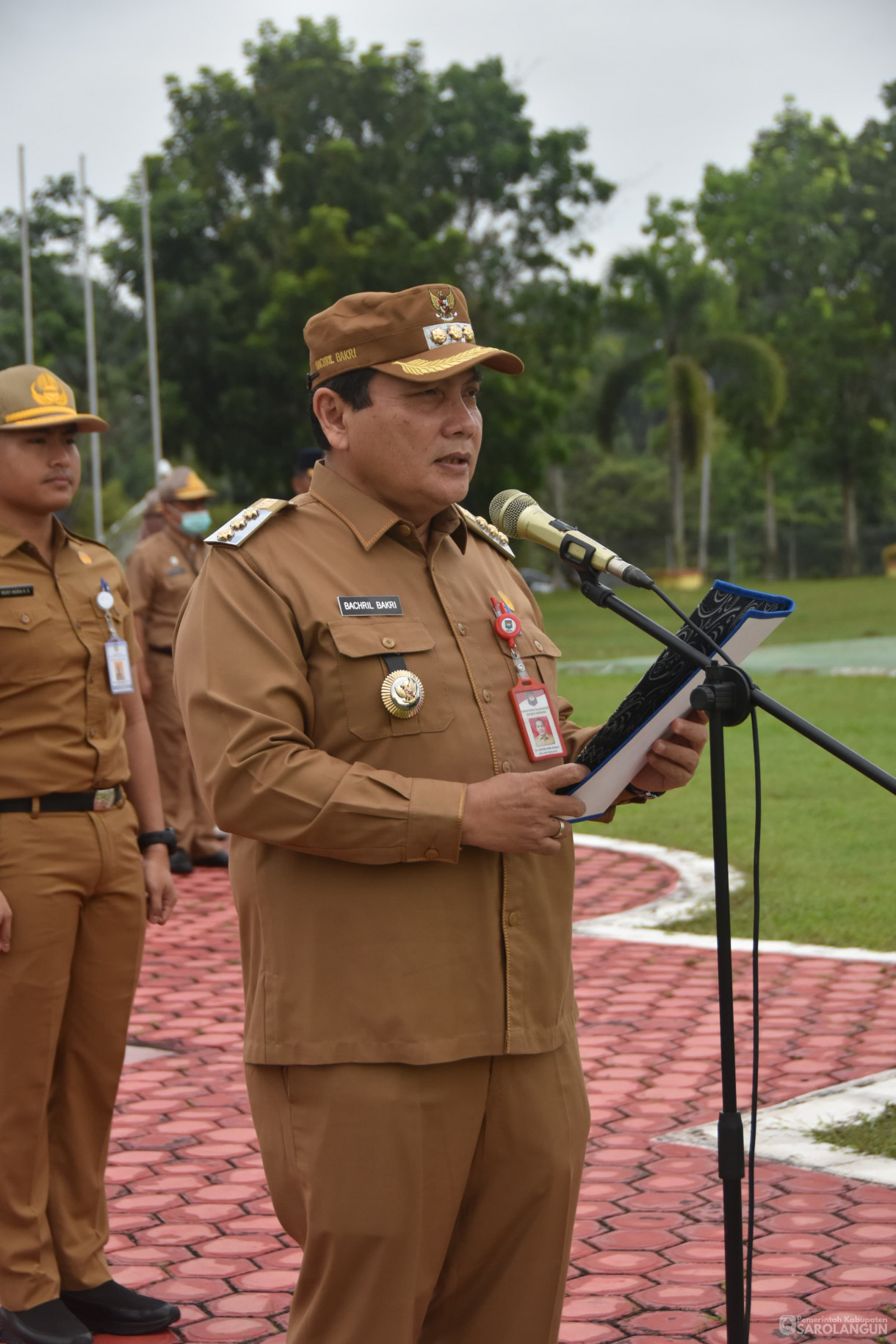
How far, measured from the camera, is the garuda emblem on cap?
2.61 metres

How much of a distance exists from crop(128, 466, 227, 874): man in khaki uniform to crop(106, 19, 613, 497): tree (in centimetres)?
2648

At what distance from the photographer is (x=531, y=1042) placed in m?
2.53

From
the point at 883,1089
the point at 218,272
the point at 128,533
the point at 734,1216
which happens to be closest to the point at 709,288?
the point at 218,272

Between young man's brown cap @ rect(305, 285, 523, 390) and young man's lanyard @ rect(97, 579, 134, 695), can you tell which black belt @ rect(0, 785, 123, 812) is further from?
young man's brown cap @ rect(305, 285, 523, 390)

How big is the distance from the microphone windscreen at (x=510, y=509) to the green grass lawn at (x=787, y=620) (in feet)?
58.3

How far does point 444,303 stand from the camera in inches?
103

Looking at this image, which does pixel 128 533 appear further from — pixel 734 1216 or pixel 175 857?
pixel 734 1216

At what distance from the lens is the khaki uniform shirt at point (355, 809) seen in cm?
238

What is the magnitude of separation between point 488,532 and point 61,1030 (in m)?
1.76

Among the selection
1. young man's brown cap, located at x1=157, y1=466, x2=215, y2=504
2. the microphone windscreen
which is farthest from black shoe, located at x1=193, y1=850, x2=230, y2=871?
the microphone windscreen

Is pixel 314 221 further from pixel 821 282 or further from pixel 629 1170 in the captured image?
pixel 629 1170

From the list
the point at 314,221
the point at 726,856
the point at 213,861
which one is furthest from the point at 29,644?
the point at 314,221

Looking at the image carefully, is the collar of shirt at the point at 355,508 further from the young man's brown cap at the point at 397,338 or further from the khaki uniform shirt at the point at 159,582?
the khaki uniform shirt at the point at 159,582

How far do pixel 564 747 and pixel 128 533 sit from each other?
999 inches
